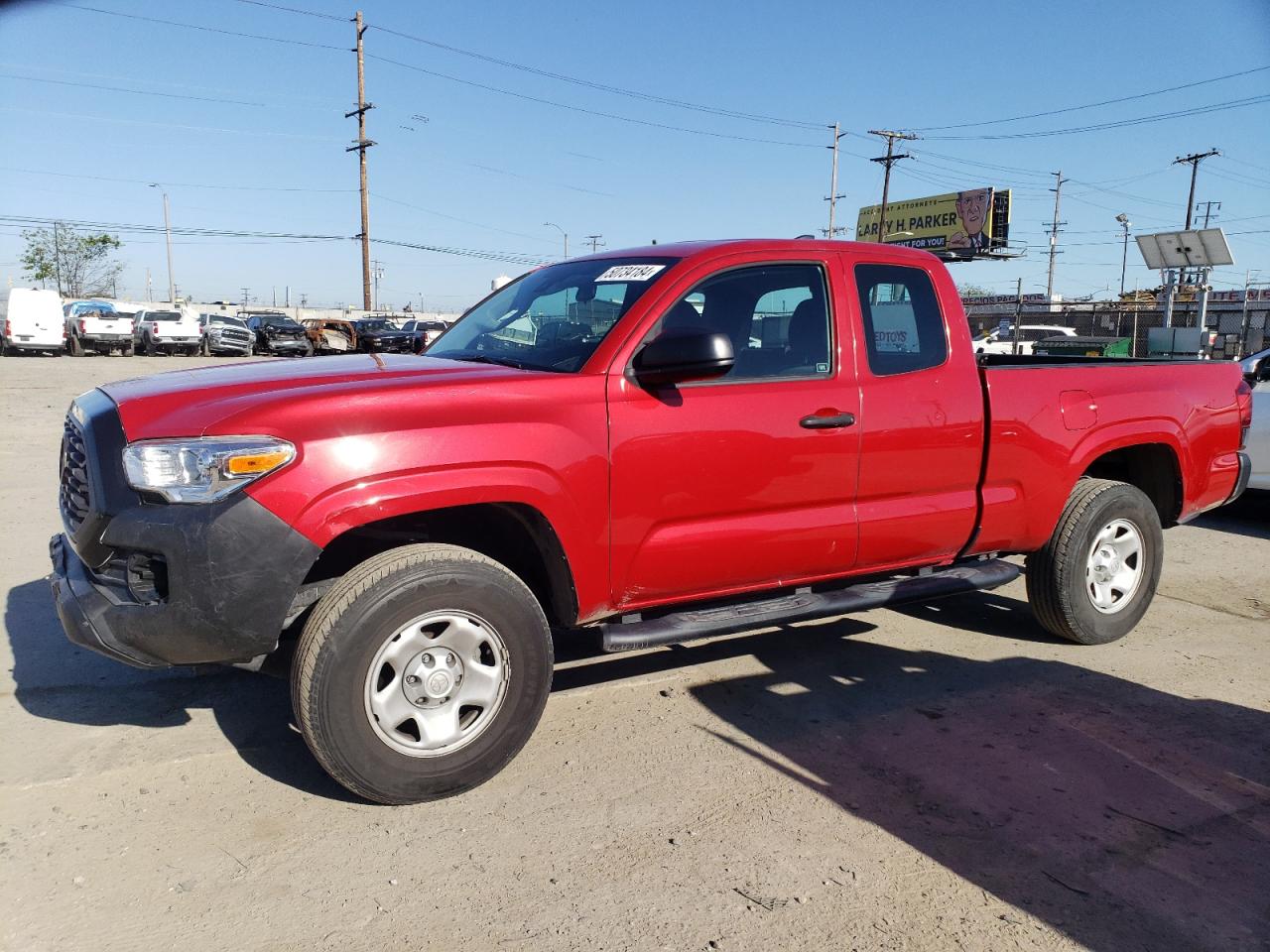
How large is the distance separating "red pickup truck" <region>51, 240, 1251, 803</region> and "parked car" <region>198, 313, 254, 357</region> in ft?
107

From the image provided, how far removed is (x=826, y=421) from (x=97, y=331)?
34.6 metres

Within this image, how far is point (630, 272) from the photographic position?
13.2 ft

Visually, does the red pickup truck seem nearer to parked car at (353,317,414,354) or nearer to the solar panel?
the solar panel

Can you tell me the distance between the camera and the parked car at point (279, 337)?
35438mm

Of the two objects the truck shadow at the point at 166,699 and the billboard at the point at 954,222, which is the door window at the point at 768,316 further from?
the billboard at the point at 954,222

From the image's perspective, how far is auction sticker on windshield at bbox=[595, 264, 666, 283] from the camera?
392cm

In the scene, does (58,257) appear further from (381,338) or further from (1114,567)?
(1114,567)

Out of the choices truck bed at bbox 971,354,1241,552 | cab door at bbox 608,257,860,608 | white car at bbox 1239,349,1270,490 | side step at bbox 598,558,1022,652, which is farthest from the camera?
white car at bbox 1239,349,1270,490

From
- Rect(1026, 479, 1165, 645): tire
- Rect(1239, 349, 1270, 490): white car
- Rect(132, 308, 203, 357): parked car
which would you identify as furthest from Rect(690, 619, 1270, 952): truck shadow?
Rect(132, 308, 203, 357): parked car

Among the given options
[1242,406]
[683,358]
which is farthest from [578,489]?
[1242,406]

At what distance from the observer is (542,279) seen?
451cm

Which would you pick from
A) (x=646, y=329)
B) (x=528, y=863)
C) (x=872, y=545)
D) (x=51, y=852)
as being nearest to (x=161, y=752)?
(x=51, y=852)

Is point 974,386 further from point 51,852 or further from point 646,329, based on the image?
point 51,852

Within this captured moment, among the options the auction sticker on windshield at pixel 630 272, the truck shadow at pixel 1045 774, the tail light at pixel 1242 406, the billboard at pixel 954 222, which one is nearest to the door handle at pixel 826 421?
the auction sticker on windshield at pixel 630 272
